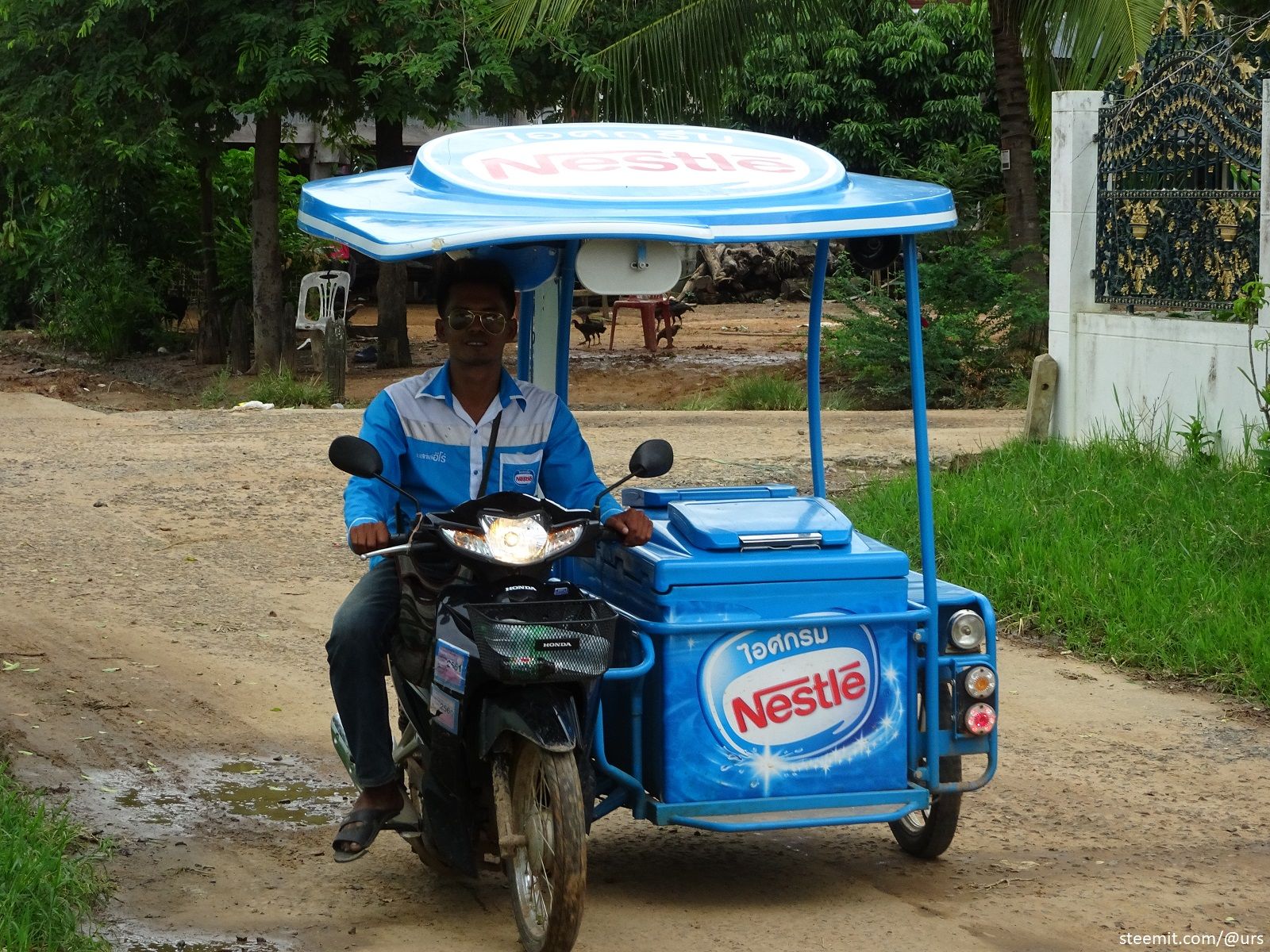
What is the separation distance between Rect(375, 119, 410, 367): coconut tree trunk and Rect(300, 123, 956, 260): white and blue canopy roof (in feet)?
46.9

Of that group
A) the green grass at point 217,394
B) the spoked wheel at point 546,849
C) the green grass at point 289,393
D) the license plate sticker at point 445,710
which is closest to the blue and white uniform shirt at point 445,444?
the license plate sticker at point 445,710

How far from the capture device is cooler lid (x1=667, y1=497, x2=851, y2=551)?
12.5 feet

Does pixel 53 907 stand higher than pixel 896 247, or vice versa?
pixel 896 247

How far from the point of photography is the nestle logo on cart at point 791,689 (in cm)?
371

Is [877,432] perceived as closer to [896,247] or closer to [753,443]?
[753,443]

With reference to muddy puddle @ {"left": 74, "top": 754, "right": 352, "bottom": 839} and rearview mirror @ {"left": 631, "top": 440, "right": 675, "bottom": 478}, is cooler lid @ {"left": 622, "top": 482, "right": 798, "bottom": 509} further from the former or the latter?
muddy puddle @ {"left": 74, "top": 754, "right": 352, "bottom": 839}

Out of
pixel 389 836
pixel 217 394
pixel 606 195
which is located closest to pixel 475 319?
pixel 606 195

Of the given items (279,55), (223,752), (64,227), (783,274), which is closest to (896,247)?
(223,752)

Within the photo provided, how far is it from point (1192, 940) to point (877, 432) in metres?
8.40

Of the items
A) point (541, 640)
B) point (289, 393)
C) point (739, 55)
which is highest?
point (739, 55)

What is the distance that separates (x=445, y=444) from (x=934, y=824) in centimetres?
161

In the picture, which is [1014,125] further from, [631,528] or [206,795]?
[631,528]

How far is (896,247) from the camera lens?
4047mm

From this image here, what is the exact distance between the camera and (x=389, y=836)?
4488 millimetres
